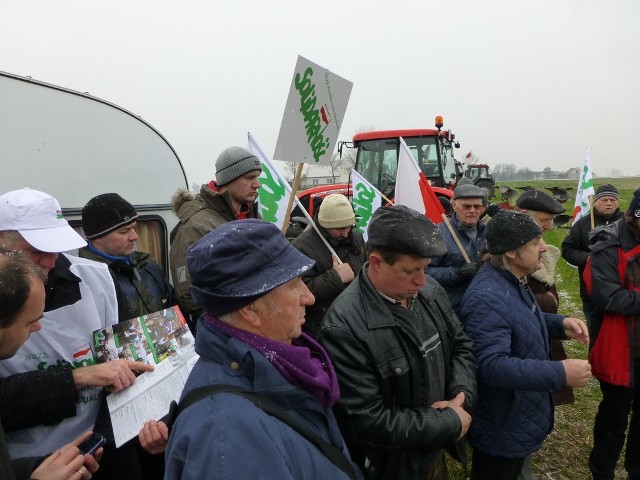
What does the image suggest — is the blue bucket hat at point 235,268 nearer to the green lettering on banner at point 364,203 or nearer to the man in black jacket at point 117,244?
the man in black jacket at point 117,244

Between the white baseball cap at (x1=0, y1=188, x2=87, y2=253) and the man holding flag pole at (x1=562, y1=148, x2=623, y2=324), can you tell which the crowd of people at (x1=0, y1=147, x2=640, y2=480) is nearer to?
the white baseball cap at (x1=0, y1=188, x2=87, y2=253)

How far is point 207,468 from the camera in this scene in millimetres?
936

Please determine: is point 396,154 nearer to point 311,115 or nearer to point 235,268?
point 311,115

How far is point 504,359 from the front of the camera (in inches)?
83.2

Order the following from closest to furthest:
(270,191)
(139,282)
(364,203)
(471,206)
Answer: (139,282) < (471,206) < (270,191) < (364,203)

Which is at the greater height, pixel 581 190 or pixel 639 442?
pixel 581 190

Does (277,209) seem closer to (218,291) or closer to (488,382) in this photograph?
(488,382)

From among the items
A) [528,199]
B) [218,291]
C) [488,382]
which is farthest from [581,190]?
[218,291]

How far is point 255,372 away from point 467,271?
2.73 metres

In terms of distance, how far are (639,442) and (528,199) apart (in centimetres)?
209

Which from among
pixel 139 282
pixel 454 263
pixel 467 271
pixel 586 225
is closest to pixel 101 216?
pixel 139 282

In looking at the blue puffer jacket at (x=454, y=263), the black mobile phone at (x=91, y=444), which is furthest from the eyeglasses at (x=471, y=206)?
the black mobile phone at (x=91, y=444)

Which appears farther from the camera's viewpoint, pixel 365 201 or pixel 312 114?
pixel 365 201

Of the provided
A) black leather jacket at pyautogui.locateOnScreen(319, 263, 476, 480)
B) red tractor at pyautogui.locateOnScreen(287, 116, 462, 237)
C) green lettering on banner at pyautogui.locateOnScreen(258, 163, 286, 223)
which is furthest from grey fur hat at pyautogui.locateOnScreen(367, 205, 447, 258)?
red tractor at pyautogui.locateOnScreen(287, 116, 462, 237)
